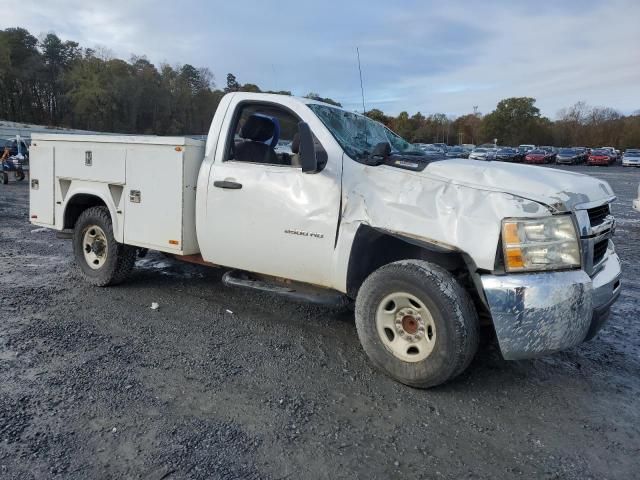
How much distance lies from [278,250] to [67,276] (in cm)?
341

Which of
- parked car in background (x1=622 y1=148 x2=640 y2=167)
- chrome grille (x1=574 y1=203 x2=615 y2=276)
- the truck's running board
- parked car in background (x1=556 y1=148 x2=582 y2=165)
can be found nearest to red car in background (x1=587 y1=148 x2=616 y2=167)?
parked car in background (x1=556 y1=148 x2=582 y2=165)

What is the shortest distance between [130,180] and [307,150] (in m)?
2.22

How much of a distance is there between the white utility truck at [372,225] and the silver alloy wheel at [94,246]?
0.10m

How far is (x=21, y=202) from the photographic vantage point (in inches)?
543

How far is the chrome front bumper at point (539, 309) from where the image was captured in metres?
3.12

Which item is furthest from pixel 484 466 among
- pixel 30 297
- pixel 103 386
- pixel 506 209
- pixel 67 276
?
pixel 67 276

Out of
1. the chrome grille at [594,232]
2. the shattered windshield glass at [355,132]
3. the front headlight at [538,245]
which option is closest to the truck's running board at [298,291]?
the shattered windshield glass at [355,132]

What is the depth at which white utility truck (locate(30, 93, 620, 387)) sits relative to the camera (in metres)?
3.21

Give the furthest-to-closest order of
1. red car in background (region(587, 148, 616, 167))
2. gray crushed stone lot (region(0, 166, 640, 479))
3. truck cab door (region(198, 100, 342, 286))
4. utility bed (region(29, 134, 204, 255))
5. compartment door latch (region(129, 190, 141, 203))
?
red car in background (region(587, 148, 616, 167)) < compartment door latch (region(129, 190, 141, 203)) < utility bed (region(29, 134, 204, 255)) < truck cab door (region(198, 100, 342, 286)) < gray crushed stone lot (region(0, 166, 640, 479))

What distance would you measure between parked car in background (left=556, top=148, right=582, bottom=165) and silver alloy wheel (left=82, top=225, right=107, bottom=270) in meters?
53.7

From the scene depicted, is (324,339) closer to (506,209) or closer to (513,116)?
(506,209)

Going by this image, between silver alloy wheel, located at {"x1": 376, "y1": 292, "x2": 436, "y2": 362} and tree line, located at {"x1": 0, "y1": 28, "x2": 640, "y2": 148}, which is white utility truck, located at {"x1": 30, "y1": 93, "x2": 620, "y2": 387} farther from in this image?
tree line, located at {"x1": 0, "y1": 28, "x2": 640, "y2": 148}

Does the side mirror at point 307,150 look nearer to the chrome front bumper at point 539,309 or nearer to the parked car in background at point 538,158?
the chrome front bumper at point 539,309

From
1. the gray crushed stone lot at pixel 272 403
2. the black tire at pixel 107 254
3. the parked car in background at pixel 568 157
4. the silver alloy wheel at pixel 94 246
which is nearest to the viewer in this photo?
the gray crushed stone lot at pixel 272 403
